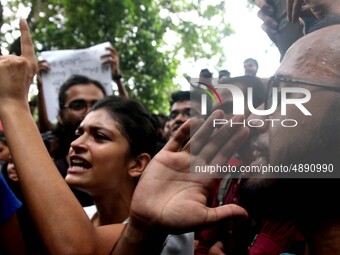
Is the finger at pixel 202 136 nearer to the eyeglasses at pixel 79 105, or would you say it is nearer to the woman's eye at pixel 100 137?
the woman's eye at pixel 100 137

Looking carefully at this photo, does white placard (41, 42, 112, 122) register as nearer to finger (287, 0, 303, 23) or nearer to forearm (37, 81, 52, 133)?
forearm (37, 81, 52, 133)

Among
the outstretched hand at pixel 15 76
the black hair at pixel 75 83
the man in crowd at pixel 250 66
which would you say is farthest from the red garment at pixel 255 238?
the black hair at pixel 75 83

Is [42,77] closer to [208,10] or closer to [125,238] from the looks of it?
[208,10]

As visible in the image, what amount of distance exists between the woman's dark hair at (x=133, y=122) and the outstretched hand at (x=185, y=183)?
0.78 metres

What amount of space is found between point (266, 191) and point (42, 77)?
2716mm

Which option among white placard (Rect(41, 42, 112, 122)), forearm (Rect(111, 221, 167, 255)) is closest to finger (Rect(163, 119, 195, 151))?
forearm (Rect(111, 221, 167, 255))

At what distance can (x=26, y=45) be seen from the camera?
158 centimetres

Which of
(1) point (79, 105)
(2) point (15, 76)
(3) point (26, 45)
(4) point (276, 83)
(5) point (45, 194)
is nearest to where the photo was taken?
(4) point (276, 83)

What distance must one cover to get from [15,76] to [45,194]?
402mm

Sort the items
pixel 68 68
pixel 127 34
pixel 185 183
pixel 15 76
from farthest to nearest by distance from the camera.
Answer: pixel 127 34 < pixel 68 68 < pixel 15 76 < pixel 185 183

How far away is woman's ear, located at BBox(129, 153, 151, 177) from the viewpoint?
195 cm

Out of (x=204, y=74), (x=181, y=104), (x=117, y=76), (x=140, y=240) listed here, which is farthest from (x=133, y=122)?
(x=181, y=104)

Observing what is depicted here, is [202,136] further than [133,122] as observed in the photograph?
No

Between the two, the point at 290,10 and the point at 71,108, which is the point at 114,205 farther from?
the point at 71,108
